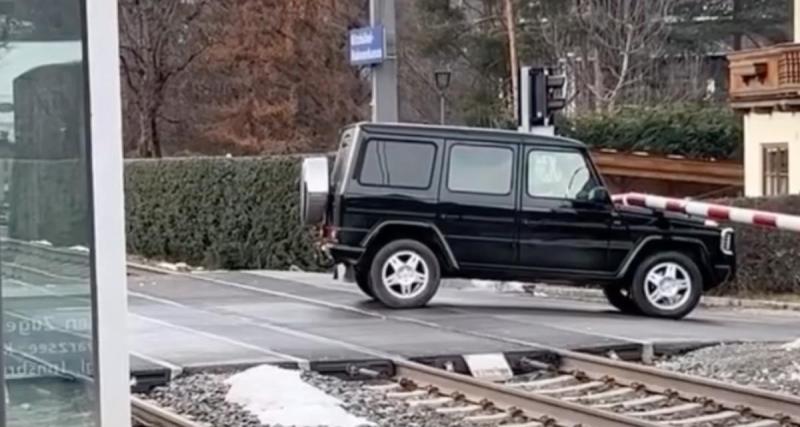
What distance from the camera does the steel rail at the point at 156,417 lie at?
30.5 ft

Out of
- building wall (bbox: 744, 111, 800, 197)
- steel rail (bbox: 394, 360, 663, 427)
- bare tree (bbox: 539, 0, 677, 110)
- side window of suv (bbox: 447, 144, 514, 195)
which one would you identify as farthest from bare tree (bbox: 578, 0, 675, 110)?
steel rail (bbox: 394, 360, 663, 427)

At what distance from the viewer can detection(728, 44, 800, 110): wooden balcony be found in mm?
27109

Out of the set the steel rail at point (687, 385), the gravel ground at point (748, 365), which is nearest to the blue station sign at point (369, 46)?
the gravel ground at point (748, 365)

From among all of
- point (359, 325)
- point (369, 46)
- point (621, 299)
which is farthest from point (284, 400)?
point (369, 46)

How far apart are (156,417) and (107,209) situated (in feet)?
16.3

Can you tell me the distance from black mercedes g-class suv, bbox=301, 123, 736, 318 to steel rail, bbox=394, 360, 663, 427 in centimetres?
421

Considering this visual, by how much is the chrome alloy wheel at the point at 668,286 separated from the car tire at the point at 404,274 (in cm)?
238

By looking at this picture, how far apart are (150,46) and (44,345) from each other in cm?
3653

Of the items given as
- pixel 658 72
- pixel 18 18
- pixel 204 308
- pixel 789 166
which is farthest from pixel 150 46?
pixel 18 18

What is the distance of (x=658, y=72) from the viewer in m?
47.3

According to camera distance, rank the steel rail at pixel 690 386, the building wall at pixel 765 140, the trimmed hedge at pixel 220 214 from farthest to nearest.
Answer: the building wall at pixel 765 140, the trimmed hedge at pixel 220 214, the steel rail at pixel 690 386

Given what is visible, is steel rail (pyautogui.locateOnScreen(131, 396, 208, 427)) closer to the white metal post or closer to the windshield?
the white metal post

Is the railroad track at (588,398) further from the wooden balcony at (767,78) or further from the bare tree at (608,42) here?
the bare tree at (608,42)

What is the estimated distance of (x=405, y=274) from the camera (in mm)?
16125
